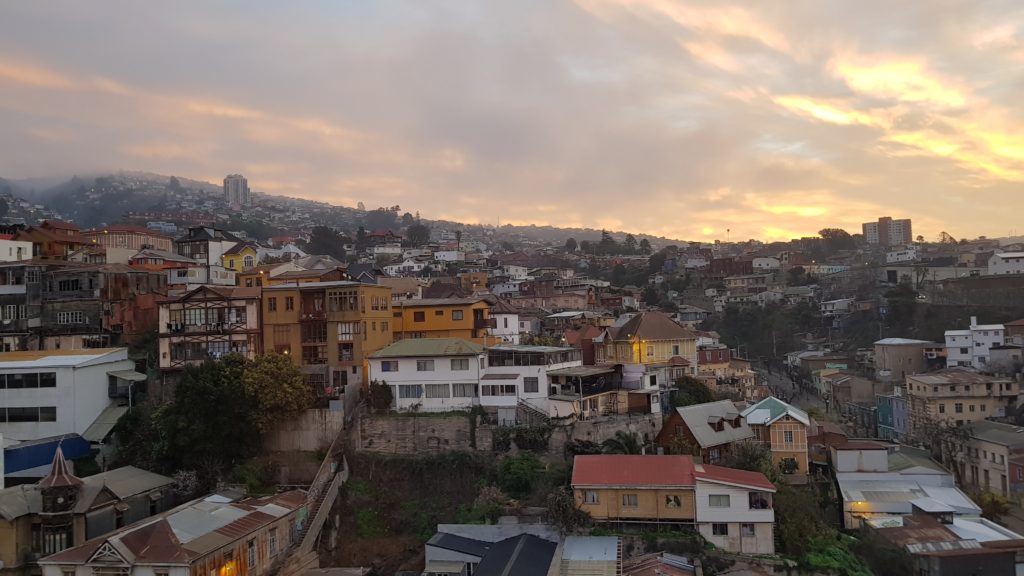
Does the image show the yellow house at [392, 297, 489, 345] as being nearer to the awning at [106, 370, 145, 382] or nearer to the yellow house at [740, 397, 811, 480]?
the awning at [106, 370, 145, 382]

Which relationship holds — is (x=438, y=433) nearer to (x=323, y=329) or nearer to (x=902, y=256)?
(x=323, y=329)

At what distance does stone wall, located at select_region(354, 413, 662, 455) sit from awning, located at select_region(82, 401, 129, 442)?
10.5 metres

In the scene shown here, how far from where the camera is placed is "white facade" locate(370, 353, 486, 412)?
97.8ft

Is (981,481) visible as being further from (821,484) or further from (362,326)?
(362,326)

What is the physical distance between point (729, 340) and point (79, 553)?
58.6 metres

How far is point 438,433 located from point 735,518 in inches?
457

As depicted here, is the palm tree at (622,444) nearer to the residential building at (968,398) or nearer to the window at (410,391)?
the window at (410,391)

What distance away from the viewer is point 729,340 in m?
68.9

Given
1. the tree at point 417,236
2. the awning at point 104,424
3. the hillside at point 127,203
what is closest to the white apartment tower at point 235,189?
the hillside at point 127,203

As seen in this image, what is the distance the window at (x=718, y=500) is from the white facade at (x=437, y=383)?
1014 centimetres

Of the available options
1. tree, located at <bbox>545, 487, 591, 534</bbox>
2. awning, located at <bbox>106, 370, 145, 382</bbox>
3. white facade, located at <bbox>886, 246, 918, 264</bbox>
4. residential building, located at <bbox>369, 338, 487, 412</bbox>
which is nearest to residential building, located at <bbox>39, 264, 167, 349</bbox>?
awning, located at <bbox>106, 370, 145, 382</bbox>

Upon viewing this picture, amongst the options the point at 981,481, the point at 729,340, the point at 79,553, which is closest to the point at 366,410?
the point at 79,553

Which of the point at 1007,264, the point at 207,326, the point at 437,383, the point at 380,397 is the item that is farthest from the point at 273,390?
the point at 1007,264

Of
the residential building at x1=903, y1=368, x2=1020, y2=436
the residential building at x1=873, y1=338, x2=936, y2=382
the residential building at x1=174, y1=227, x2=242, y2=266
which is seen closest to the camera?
the residential building at x1=903, y1=368, x2=1020, y2=436
